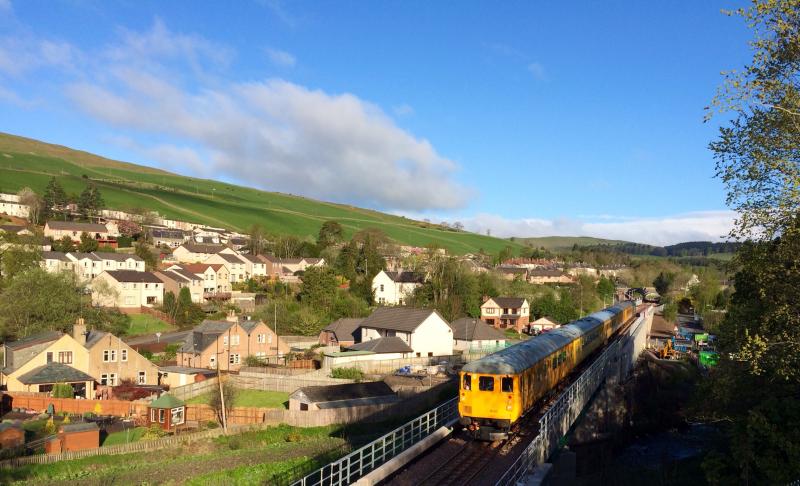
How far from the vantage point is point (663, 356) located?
6631 cm

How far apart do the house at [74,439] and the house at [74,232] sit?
77.8 m

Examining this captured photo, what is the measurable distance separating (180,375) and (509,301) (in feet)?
163

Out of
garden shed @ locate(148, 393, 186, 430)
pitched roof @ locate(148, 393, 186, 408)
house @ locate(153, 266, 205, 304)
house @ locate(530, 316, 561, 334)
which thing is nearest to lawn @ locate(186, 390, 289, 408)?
garden shed @ locate(148, 393, 186, 430)

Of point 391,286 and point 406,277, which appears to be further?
point 406,277

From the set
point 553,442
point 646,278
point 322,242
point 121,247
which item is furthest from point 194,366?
A: point 646,278

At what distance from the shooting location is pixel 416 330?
57188 mm

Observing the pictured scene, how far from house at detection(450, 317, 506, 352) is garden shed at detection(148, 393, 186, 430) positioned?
112ft

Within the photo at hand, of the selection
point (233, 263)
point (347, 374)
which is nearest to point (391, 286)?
point (233, 263)

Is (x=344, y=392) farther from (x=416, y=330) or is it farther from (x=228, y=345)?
(x=416, y=330)

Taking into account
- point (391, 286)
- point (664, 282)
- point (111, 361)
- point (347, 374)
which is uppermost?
point (391, 286)

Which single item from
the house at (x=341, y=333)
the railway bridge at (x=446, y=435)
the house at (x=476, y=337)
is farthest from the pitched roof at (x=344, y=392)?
the house at (x=476, y=337)

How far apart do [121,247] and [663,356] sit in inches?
3495

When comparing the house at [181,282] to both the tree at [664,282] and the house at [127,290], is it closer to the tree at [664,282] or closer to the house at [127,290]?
the house at [127,290]

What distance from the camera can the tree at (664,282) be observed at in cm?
13436
